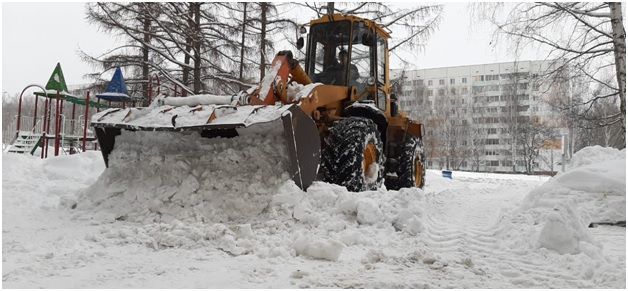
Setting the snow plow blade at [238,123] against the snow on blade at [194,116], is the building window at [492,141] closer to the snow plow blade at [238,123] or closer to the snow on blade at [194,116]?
the snow plow blade at [238,123]

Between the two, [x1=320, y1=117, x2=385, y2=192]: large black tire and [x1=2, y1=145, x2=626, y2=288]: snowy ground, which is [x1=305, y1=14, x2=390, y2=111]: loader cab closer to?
[x1=320, y1=117, x2=385, y2=192]: large black tire

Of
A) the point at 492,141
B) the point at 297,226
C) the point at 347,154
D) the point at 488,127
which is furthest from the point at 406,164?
the point at 492,141

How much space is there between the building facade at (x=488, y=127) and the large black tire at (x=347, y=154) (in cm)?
2567

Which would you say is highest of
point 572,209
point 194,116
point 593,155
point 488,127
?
point 488,127

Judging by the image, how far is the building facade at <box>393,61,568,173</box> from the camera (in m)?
32.7

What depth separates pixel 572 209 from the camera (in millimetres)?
3832

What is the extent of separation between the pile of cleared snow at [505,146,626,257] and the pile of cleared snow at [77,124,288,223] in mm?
2270

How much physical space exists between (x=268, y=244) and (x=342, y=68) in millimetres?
3700

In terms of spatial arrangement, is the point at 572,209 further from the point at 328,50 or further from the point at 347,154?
the point at 328,50

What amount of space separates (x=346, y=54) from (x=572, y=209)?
3.61m

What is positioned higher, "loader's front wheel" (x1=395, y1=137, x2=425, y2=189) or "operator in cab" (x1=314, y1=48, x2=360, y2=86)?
"operator in cab" (x1=314, y1=48, x2=360, y2=86)

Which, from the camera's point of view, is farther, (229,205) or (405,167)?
(405,167)

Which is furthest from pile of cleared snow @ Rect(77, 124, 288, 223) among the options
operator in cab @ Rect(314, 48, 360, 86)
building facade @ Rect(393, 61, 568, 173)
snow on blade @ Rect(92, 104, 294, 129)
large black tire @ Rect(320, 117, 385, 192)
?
building facade @ Rect(393, 61, 568, 173)

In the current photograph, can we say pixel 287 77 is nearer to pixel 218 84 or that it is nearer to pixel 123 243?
pixel 123 243
